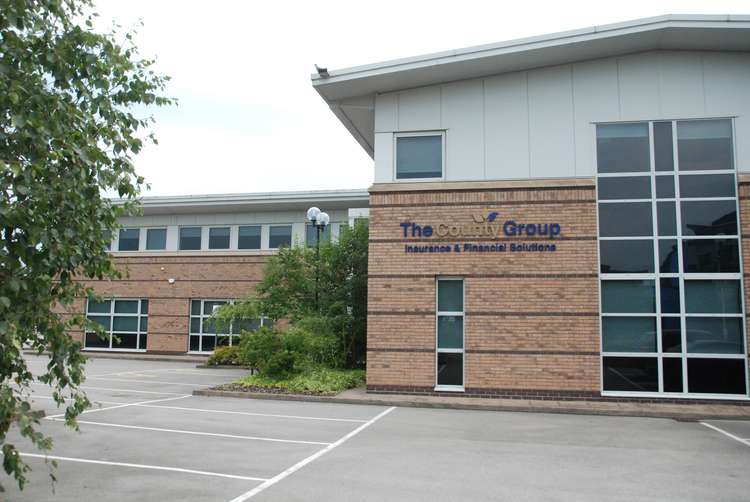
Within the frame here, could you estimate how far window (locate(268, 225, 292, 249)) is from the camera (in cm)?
2827

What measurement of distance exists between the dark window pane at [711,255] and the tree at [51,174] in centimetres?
1209

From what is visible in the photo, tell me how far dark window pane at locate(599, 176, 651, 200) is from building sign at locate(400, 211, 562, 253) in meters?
1.36

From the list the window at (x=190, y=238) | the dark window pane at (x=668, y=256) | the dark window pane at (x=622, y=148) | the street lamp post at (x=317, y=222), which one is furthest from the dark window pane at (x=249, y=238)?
the dark window pane at (x=668, y=256)

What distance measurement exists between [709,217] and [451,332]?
6.14 m

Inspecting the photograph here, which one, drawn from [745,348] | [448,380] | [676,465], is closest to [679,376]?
[745,348]

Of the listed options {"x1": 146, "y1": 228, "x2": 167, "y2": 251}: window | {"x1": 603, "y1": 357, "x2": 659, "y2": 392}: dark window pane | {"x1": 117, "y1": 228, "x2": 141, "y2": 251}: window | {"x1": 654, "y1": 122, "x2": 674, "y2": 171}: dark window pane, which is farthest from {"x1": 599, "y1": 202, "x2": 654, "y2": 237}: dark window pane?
{"x1": 117, "y1": 228, "x2": 141, "y2": 251}: window

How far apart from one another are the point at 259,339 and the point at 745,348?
11.1m

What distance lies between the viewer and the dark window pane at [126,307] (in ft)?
96.5

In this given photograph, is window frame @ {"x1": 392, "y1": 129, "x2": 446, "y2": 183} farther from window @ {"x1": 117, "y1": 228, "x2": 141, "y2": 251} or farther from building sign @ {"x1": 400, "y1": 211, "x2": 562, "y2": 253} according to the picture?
window @ {"x1": 117, "y1": 228, "x2": 141, "y2": 251}

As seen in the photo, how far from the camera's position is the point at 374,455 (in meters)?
8.51

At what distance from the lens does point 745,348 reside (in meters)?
13.3

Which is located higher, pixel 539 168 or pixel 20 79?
pixel 539 168

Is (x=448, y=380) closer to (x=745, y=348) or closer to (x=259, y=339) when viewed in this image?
(x=259, y=339)

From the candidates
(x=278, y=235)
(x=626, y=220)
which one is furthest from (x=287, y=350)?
(x=278, y=235)
